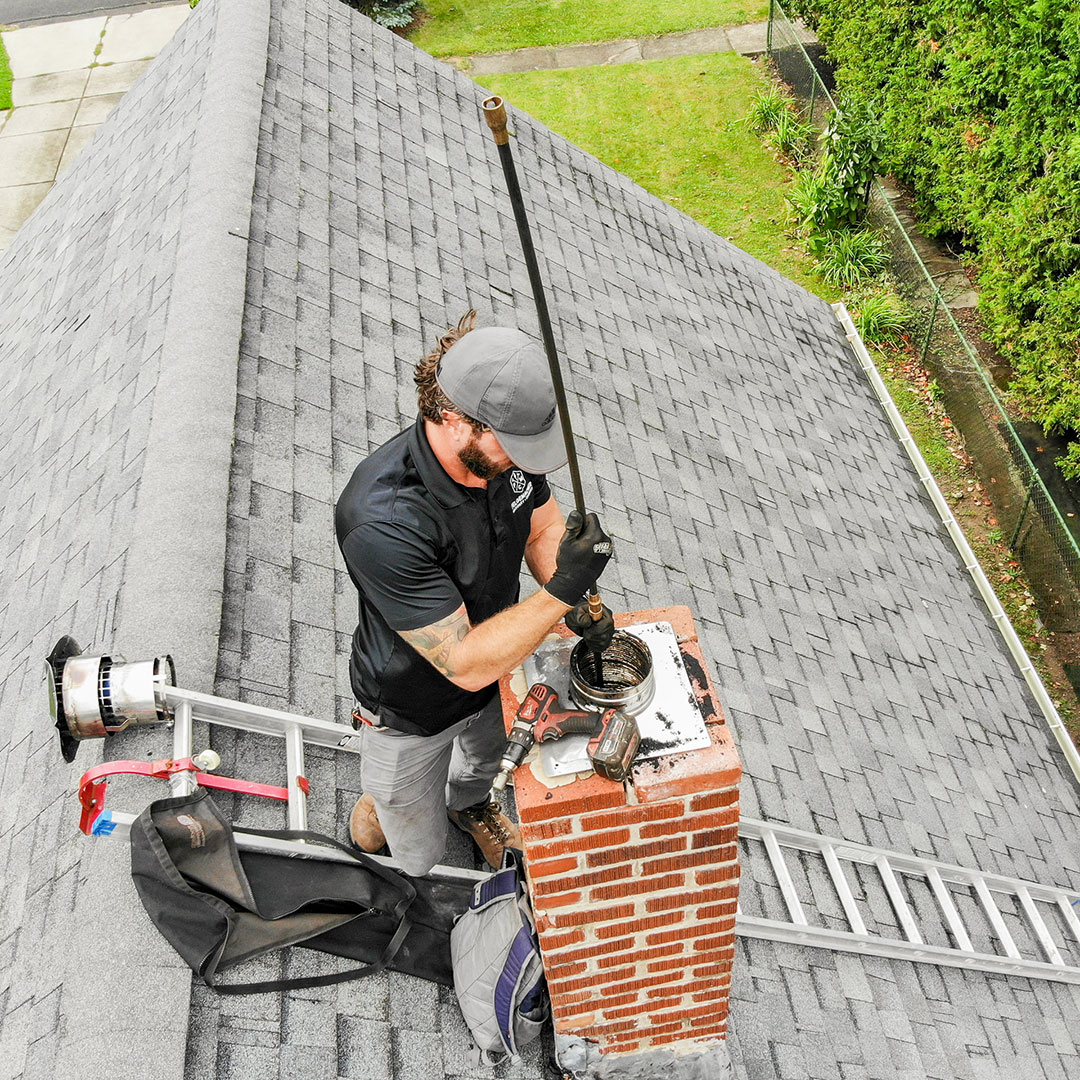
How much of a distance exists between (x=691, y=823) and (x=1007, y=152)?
547 inches

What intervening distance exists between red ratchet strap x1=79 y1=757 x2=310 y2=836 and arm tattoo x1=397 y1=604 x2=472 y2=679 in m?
1.03


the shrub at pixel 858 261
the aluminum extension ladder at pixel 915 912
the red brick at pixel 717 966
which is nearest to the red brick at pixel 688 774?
the red brick at pixel 717 966

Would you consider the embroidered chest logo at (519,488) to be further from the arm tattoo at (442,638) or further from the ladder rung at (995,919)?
the ladder rung at (995,919)

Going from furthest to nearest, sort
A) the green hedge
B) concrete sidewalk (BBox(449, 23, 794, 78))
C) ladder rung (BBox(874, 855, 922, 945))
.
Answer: concrete sidewalk (BBox(449, 23, 794, 78)) → the green hedge → ladder rung (BBox(874, 855, 922, 945))

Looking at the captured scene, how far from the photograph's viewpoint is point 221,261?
5879mm

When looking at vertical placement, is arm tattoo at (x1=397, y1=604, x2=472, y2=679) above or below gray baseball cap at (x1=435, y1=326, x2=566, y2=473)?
below

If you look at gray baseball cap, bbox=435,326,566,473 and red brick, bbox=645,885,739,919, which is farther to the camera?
red brick, bbox=645,885,739,919

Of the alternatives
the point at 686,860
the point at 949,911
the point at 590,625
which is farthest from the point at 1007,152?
the point at 686,860

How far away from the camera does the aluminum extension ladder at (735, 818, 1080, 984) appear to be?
187 inches

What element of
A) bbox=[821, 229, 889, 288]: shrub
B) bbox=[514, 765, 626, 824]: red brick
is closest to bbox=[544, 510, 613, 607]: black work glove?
bbox=[514, 765, 626, 824]: red brick

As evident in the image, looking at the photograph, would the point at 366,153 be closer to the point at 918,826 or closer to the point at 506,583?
the point at 506,583

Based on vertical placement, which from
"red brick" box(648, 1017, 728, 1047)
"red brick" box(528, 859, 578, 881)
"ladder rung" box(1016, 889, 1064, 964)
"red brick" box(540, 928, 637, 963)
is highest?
"red brick" box(528, 859, 578, 881)

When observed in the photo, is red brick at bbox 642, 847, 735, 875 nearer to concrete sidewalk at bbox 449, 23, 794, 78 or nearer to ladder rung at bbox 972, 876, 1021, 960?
ladder rung at bbox 972, 876, 1021, 960

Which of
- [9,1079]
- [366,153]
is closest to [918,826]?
[9,1079]
